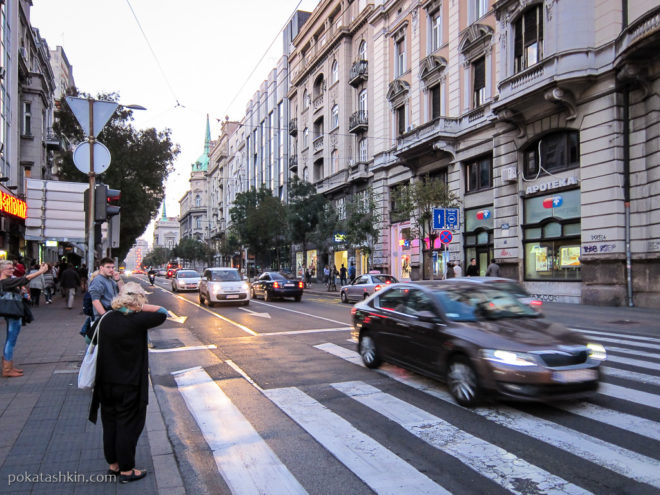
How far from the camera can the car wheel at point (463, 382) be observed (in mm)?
5594

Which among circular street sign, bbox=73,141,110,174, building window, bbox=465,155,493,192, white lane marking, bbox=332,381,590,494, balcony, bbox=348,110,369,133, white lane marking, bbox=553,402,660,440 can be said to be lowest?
white lane marking, bbox=332,381,590,494

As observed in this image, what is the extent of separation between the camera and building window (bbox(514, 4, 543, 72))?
66.6ft

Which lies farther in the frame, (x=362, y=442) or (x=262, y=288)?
(x=262, y=288)

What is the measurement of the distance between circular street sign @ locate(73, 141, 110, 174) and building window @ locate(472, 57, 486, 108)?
67.2 feet

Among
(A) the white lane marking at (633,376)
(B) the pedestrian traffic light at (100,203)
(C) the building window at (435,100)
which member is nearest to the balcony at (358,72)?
(C) the building window at (435,100)

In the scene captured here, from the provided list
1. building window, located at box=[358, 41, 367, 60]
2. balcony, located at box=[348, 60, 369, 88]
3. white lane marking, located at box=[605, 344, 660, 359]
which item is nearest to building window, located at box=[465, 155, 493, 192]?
balcony, located at box=[348, 60, 369, 88]

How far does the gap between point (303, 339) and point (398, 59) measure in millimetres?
26838

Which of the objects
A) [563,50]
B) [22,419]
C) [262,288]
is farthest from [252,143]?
[22,419]

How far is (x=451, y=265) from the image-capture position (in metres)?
23.1

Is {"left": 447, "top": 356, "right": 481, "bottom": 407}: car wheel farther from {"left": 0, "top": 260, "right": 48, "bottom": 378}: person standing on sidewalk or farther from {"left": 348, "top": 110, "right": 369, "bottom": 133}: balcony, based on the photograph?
{"left": 348, "top": 110, "right": 369, "bottom": 133}: balcony

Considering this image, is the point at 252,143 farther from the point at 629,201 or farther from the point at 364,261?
the point at 629,201

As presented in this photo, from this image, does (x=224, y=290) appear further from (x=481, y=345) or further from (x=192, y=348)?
(x=481, y=345)

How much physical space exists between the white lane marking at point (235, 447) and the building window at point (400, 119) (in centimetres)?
2839

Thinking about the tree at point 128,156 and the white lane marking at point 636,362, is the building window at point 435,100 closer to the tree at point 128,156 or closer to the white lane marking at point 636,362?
the tree at point 128,156
